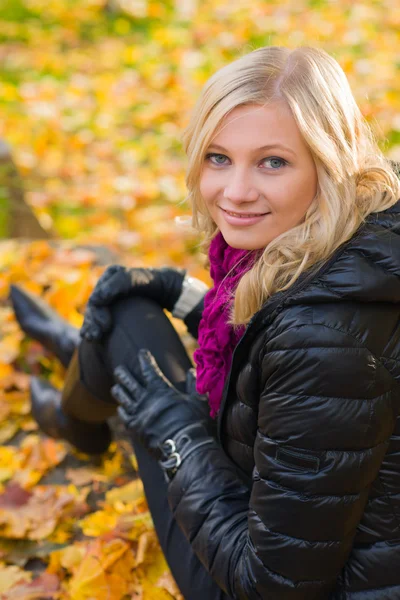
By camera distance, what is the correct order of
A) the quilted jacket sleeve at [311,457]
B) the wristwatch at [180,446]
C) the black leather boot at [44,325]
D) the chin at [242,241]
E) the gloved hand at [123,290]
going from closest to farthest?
the quilted jacket sleeve at [311,457]
the chin at [242,241]
the wristwatch at [180,446]
the gloved hand at [123,290]
the black leather boot at [44,325]

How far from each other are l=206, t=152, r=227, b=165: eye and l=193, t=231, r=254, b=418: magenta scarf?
7.8 inches

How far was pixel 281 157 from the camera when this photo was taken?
1279 mm

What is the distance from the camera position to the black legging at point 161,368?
1.50 metres

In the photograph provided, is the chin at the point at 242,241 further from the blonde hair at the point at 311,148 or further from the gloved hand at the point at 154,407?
the gloved hand at the point at 154,407

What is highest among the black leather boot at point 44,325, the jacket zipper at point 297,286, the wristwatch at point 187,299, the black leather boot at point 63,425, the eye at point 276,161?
the eye at point 276,161

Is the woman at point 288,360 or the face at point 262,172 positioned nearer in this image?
the woman at point 288,360

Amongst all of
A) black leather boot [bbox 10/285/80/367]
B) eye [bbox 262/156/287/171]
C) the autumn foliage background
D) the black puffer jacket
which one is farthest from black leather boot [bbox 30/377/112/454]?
eye [bbox 262/156/287/171]

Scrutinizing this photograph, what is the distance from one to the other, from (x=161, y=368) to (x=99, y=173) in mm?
2800

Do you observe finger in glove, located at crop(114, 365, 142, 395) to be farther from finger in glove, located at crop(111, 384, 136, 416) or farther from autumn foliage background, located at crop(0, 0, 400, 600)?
→ autumn foliage background, located at crop(0, 0, 400, 600)

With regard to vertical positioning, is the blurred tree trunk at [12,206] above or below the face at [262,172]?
below

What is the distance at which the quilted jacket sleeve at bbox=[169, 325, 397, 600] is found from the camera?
3.72 ft

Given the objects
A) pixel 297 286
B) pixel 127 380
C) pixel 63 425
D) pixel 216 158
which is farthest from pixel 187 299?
pixel 297 286

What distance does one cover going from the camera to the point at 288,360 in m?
1.15

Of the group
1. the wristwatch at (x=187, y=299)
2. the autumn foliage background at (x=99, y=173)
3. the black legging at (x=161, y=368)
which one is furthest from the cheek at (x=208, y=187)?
the wristwatch at (x=187, y=299)
